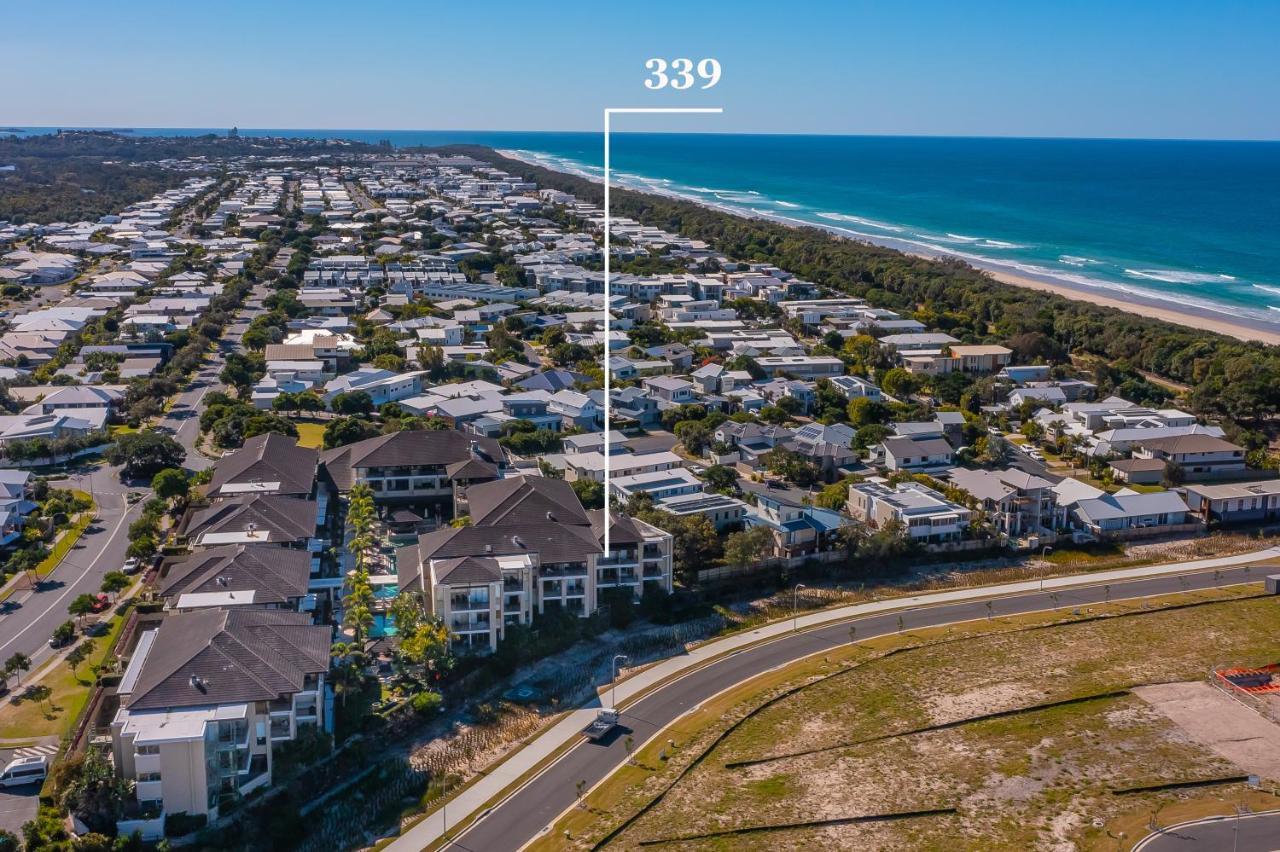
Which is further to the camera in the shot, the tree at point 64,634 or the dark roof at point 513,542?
the dark roof at point 513,542

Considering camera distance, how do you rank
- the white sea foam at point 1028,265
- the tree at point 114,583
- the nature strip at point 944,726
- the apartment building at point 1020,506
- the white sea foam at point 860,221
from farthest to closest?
the white sea foam at point 860,221 < the white sea foam at point 1028,265 < the apartment building at point 1020,506 < the tree at point 114,583 < the nature strip at point 944,726

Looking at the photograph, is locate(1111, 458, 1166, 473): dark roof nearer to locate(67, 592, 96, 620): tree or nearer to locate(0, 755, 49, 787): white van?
locate(67, 592, 96, 620): tree

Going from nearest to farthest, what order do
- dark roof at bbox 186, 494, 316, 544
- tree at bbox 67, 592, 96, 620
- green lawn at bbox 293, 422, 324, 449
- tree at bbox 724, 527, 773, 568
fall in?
tree at bbox 67, 592, 96, 620 < dark roof at bbox 186, 494, 316, 544 < tree at bbox 724, 527, 773, 568 < green lawn at bbox 293, 422, 324, 449

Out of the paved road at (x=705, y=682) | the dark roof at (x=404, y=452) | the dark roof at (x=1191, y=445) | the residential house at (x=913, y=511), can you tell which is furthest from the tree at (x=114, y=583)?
the dark roof at (x=1191, y=445)

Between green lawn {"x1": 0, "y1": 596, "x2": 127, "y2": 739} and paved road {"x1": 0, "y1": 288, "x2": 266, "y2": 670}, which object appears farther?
paved road {"x1": 0, "y1": 288, "x2": 266, "y2": 670}

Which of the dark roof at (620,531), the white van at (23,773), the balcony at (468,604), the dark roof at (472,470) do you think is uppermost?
the dark roof at (472,470)

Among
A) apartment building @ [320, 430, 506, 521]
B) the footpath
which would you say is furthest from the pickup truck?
apartment building @ [320, 430, 506, 521]

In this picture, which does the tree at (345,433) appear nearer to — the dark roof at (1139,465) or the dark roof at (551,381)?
the dark roof at (551,381)

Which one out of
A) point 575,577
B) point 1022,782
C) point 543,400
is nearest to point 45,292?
point 543,400
